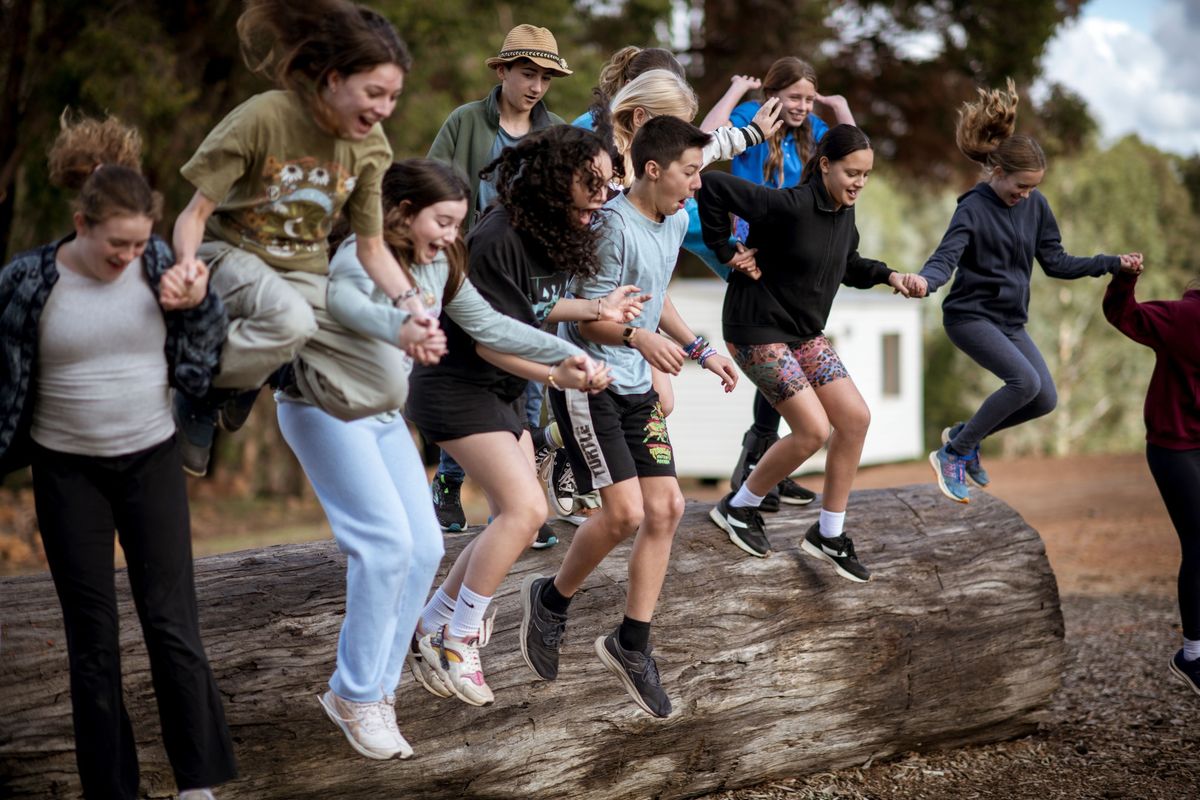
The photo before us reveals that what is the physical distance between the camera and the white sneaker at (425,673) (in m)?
4.24

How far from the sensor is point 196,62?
48.8ft

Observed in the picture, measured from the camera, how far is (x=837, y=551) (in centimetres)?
566

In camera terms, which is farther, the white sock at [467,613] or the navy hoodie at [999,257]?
the navy hoodie at [999,257]

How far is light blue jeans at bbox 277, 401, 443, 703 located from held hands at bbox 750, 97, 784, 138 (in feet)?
7.44

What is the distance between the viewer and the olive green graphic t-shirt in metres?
3.47

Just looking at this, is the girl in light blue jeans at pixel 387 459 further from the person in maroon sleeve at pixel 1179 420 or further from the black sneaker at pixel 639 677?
the person in maroon sleeve at pixel 1179 420

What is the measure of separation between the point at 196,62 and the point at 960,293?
11.7 m

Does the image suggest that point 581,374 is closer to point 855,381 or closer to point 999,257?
point 999,257

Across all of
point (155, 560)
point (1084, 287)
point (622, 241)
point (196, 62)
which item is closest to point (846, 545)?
point (622, 241)

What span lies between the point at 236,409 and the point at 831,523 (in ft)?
9.56

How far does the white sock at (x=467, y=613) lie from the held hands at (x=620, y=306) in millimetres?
1075

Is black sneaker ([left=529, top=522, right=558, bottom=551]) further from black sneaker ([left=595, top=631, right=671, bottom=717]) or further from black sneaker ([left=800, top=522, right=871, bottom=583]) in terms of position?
black sneaker ([left=800, top=522, right=871, bottom=583])

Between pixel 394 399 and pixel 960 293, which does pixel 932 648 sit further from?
pixel 394 399

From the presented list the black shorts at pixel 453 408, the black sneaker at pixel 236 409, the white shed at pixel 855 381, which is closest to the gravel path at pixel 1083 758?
the black shorts at pixel 453 408
